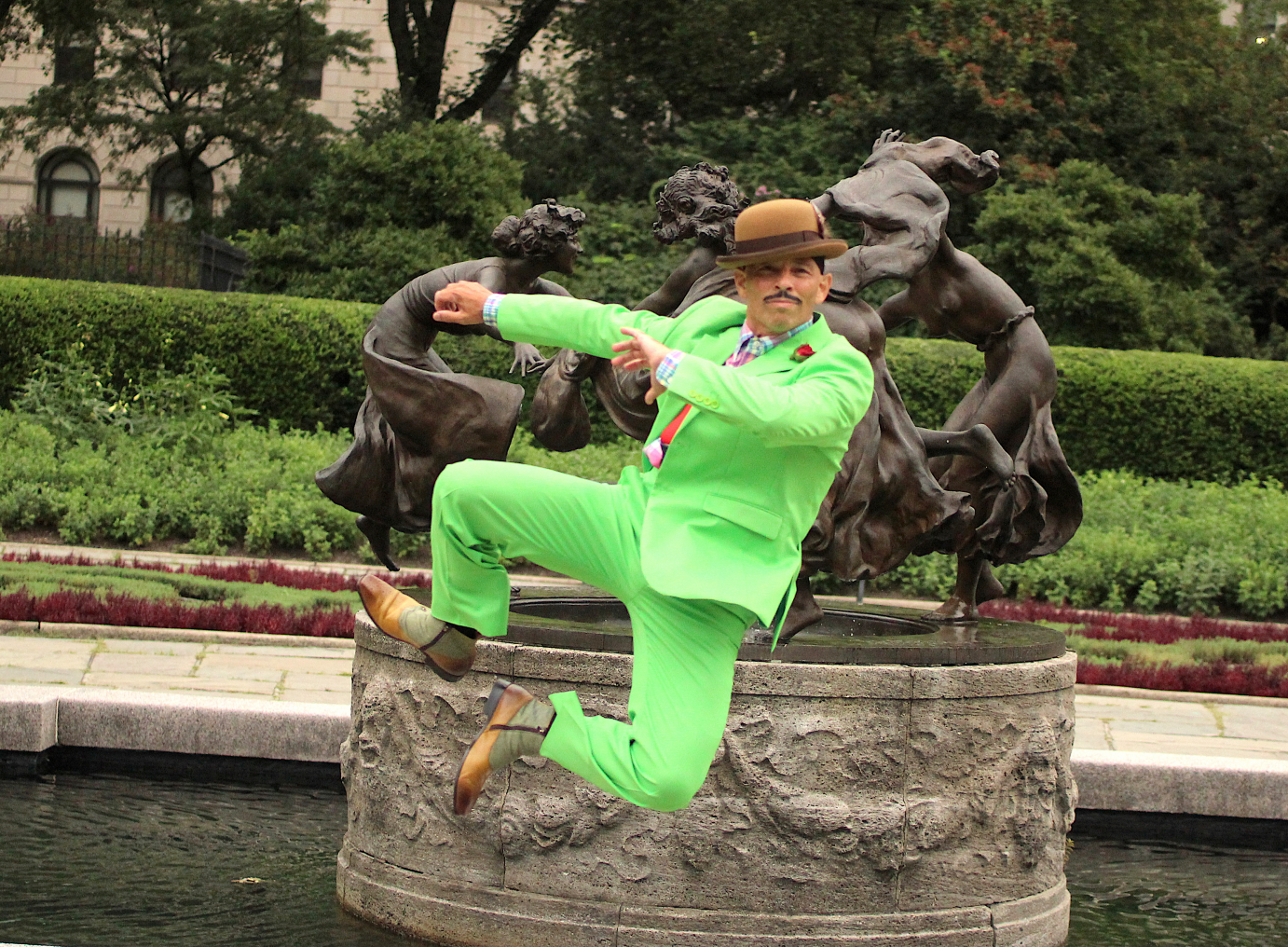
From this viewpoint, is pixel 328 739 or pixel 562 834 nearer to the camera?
pixel 562 834

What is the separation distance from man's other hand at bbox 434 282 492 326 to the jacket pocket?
682mm

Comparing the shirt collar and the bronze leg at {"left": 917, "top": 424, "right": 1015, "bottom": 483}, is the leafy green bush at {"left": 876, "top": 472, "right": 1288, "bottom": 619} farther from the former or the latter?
the shirt collar

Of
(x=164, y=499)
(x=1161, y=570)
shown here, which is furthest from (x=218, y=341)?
(x=1161, y=570)

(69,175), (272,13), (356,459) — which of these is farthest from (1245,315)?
(69,175)

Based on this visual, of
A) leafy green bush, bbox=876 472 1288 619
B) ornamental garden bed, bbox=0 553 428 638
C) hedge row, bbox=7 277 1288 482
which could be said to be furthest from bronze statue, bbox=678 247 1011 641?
hedge row, bbox=7 277 1288 482

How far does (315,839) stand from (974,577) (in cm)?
284

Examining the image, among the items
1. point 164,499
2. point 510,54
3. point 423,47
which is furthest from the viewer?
point 510,54

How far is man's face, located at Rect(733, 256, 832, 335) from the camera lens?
347 centimetres

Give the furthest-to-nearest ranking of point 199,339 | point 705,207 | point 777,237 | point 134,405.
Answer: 1. point 199,339
2. point 134,405
3. point 705,207
4. point 777,237

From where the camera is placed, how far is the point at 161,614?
9211 mm

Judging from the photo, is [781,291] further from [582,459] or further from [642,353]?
[582,459]

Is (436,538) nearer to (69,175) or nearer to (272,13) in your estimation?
(272,13)

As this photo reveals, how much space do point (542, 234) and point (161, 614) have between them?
434 cm

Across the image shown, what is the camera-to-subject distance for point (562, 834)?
4551 millimetres
